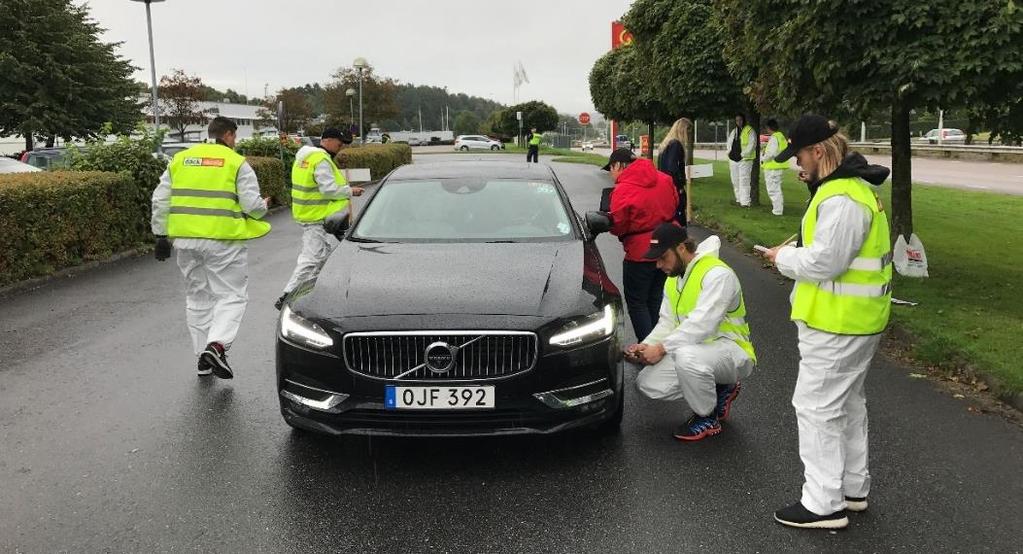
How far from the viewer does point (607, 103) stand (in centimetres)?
3309

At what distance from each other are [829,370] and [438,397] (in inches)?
69.7

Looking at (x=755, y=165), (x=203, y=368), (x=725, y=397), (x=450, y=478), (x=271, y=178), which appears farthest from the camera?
(x=271, y=178)

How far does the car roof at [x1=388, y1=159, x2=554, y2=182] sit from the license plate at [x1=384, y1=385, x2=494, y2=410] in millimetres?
2513

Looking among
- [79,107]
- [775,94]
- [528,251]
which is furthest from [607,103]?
[528,251]

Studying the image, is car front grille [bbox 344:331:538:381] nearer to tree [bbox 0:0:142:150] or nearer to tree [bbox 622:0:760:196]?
tree [bbox 622:0:760:196]

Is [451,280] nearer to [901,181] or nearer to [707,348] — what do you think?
[707,348]

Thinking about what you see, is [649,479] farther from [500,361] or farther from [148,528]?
[148,528]

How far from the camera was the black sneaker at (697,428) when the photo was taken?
4605 millimetres

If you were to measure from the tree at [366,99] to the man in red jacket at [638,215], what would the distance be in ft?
184

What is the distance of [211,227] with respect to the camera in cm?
586

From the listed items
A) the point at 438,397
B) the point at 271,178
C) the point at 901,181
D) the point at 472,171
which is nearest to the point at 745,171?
the point at 901,181

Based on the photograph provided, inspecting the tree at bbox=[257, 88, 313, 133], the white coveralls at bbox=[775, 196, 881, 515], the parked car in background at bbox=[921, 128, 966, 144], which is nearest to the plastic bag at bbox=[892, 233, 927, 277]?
the white coveralls at bbox=[775, 196, 881, 515]

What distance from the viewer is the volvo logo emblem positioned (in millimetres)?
3869

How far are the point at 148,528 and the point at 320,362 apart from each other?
1046 mm
